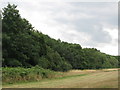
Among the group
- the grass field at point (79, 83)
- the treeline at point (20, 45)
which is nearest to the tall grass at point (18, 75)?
the grass field at point (79, 83)

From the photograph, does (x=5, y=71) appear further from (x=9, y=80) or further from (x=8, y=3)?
(x=8, y=3)

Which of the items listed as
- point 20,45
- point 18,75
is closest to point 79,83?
point 18,75

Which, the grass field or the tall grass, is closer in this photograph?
the grass field

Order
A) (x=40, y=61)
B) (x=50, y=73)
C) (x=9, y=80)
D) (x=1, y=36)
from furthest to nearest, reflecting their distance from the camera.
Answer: (x=40, y=61) → (x=1, y=36) → (x=50, y=73) → (x=9, y=80)

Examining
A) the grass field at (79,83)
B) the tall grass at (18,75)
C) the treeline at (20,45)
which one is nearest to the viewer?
the grass field at (79,83)

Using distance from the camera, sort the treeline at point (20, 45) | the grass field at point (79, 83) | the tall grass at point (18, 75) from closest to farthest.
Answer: the grass field at point (79, 83) → the tall grass at point (18, 75) → the treeline at point (20, 45)

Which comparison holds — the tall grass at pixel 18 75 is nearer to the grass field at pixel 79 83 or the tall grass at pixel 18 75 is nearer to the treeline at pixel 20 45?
the grass field at pixel 79 83

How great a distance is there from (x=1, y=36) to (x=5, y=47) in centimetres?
380

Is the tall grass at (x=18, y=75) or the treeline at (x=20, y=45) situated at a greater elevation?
the treeline at (x=20, y=45)

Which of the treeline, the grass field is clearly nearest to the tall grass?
the grass field

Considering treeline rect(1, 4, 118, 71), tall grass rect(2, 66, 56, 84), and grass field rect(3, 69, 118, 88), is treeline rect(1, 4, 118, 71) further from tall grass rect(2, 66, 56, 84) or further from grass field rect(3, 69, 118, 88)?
grass field rect(3, 69, 118, 88)

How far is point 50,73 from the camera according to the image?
32500 millimetres

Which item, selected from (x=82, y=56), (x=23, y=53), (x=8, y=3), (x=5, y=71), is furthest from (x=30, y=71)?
(x=82, y=56)

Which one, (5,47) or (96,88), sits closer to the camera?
(96,88)
